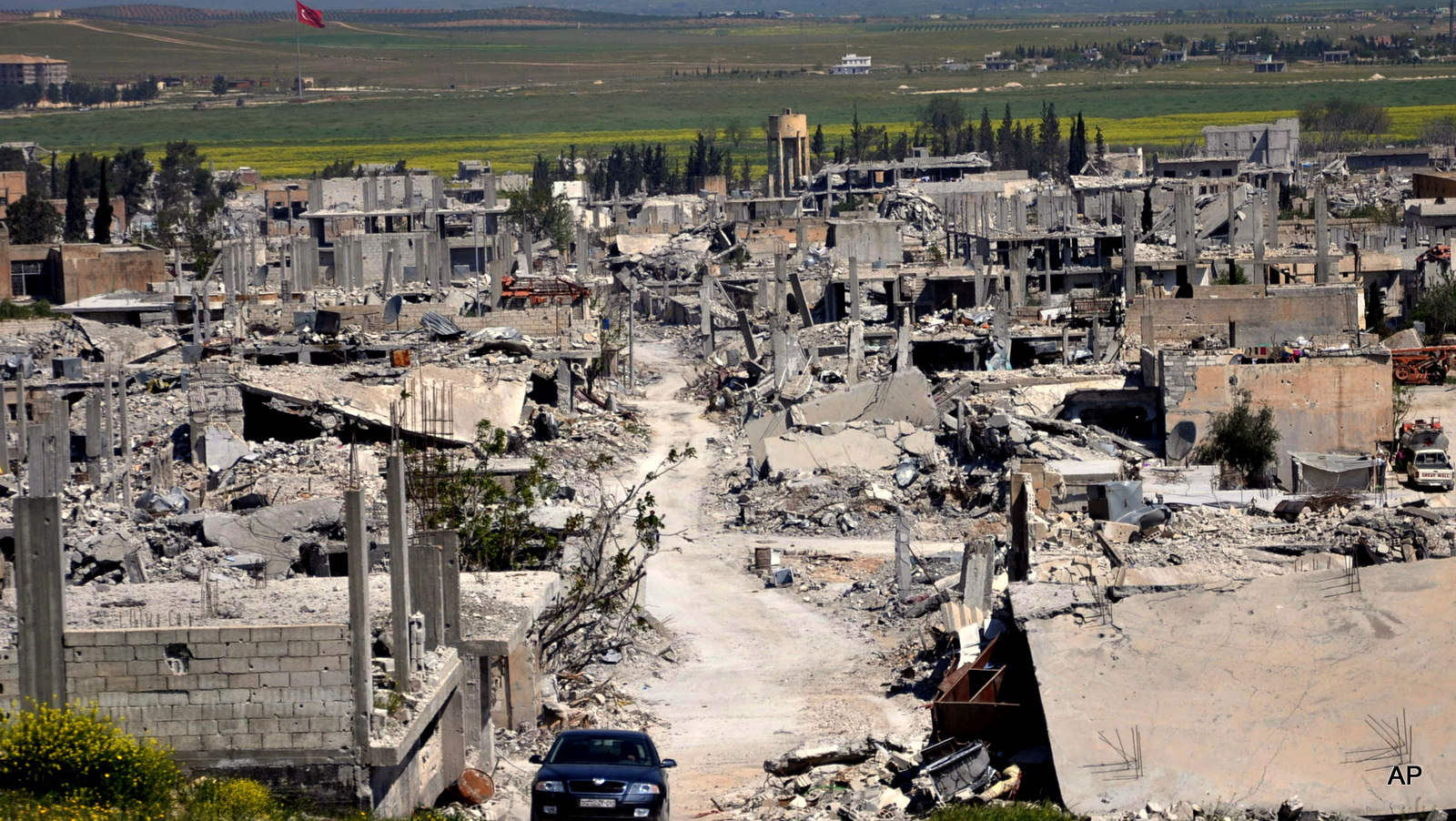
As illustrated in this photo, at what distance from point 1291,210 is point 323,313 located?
117 feet

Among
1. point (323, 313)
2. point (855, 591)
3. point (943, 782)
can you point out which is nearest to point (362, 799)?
point (943, 782)

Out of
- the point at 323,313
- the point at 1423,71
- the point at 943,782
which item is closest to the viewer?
the point at 943,782

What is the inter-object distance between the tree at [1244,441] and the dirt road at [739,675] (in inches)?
222

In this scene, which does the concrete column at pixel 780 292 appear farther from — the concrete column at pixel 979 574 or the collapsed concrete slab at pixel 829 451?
the concrete column at pixel 979 574

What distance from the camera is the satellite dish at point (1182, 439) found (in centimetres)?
2633

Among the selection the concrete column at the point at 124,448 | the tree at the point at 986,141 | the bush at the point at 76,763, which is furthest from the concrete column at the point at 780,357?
the tree at the point at 986,141

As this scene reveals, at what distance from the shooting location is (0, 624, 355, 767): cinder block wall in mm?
11672

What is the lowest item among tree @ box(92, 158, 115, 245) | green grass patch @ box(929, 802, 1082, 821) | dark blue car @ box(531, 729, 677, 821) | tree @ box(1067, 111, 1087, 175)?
green grass patch @ box(929, 802, 1082, 821)

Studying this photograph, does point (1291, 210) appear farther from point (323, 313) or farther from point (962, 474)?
point (962, 474)

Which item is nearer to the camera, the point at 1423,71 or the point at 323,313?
the point at 323,313

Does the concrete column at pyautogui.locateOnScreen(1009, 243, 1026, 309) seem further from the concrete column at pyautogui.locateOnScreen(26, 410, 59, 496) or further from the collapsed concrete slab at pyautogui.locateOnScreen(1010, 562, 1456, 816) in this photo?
the collapsed concrete slab at pyautogui.locateOnScreen(1010, 562, 1456, 816)

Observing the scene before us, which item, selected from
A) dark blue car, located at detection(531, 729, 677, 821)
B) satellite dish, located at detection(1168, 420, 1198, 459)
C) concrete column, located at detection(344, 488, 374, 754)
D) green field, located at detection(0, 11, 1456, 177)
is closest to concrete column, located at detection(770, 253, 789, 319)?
satellite dish, located at detection(1168, 420, 1198, 459)

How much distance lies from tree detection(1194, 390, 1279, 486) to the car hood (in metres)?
14.1

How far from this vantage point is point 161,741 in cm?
1177
